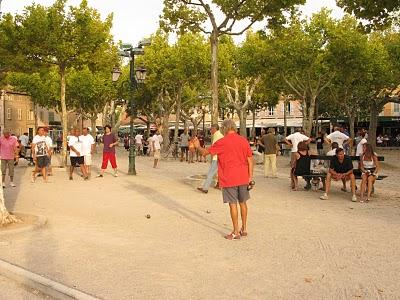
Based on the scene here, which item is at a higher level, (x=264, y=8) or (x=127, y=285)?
(x=264, y=8)

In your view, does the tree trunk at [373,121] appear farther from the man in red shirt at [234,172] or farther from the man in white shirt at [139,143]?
the man in red shirt at [234,172]

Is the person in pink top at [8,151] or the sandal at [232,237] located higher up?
the person in pink top at [8,151]

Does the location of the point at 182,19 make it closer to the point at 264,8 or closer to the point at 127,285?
the point at 264,8

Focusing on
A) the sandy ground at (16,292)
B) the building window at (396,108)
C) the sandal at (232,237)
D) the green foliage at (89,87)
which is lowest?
the sandy ground at (16,292)

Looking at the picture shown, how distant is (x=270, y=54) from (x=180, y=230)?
21.6 metres

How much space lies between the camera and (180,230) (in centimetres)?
749

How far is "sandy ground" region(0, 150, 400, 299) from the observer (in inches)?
188

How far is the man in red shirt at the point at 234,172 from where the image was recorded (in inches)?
270

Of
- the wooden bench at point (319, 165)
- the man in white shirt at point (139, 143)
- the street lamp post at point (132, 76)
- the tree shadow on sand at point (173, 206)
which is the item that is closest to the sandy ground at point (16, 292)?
the tree shadow on sand at point (173, 206)

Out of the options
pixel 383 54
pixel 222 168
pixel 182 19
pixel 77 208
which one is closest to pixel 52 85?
pixel 383 54

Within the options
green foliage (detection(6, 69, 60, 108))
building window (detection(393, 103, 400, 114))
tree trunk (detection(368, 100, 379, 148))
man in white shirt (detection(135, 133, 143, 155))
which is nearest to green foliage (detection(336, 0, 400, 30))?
man in white shirt (detection(135, 133, 143, 155))

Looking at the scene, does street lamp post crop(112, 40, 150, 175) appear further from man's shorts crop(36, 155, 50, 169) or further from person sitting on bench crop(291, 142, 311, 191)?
person sitting on bench crop(291, 142, 311, 191)

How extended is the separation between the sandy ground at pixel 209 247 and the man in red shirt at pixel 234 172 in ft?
1.36

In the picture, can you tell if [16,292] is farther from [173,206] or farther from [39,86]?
[39,86]
